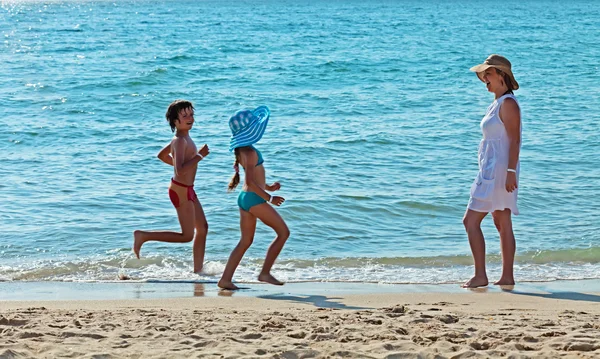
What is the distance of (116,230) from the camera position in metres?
8.41

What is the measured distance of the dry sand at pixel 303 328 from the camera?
4223 millimetres

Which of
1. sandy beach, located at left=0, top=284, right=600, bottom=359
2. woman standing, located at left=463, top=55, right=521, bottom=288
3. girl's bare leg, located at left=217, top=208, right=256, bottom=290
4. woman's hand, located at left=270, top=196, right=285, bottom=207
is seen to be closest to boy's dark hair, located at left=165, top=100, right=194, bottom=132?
girl's bare leg, located at left=217, top=208, right=256, bottom=290

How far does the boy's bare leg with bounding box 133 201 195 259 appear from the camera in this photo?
22.2 ft

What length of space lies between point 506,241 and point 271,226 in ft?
5.49

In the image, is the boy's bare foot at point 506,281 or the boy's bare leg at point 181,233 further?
the boy's bare leg at point 181,233

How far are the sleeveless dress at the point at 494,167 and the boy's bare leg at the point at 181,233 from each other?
7.04ft

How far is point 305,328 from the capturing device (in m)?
4.68

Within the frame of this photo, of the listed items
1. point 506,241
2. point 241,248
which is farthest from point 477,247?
point 241,248

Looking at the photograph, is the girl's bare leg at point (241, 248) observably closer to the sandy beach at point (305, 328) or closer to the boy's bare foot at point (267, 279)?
the boy's bare foot at point (267, 279)

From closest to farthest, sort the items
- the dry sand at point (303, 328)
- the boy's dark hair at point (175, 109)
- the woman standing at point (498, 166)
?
the dry sand at point (303, 328)
the woman standing at point (498, 166)
the boy's dark hair at point (175, 109)

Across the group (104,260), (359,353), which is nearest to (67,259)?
(104,260)

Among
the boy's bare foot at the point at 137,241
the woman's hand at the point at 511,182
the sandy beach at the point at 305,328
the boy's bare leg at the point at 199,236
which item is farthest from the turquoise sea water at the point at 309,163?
the sandy beach at the point at 305,328

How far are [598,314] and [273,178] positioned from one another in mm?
6348

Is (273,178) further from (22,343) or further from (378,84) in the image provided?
(378,84)
